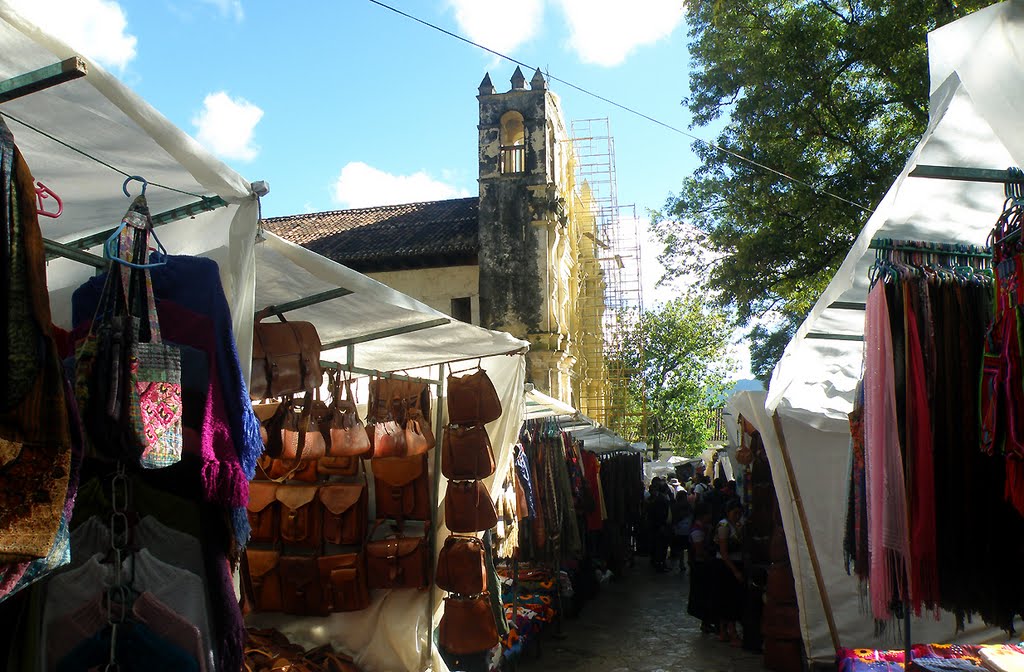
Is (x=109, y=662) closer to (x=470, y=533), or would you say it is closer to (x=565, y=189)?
(x=470, y=533)

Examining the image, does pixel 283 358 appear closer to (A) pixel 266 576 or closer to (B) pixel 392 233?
(A) pixel 266 576

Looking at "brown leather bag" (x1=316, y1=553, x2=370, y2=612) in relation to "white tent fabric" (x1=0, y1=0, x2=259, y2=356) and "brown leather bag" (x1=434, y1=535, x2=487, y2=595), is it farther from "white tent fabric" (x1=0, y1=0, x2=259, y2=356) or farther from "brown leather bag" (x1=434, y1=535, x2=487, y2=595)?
"white tent fabric" (x1=0, y1=0, x2=259, y2=356)

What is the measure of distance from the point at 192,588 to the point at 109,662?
0.31 metres

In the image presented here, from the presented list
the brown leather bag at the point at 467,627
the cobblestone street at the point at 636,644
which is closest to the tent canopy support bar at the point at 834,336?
the brown leather bag at the point at 467,627

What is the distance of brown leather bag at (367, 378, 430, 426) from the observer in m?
5.44

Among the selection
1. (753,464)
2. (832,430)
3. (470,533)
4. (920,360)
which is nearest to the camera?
(920,360)

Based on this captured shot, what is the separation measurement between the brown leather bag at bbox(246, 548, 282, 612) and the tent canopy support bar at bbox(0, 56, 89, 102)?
4.15 meters

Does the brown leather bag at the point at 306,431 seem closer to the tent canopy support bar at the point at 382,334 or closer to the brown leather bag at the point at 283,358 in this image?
the tent canopy support bar at the point at 382,334

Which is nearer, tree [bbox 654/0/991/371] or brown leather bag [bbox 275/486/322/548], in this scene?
brown leather bag [bbox 275/486/322/548]

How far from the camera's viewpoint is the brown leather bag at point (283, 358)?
12.0ft

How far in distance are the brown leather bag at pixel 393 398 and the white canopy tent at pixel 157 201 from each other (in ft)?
2.33

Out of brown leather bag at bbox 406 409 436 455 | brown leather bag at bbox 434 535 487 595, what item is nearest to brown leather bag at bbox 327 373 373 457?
brown leather bag at bbox 406 409 436 455

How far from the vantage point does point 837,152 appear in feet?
40.5

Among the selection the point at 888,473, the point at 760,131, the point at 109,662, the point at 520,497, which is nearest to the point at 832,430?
the point at 520,497
